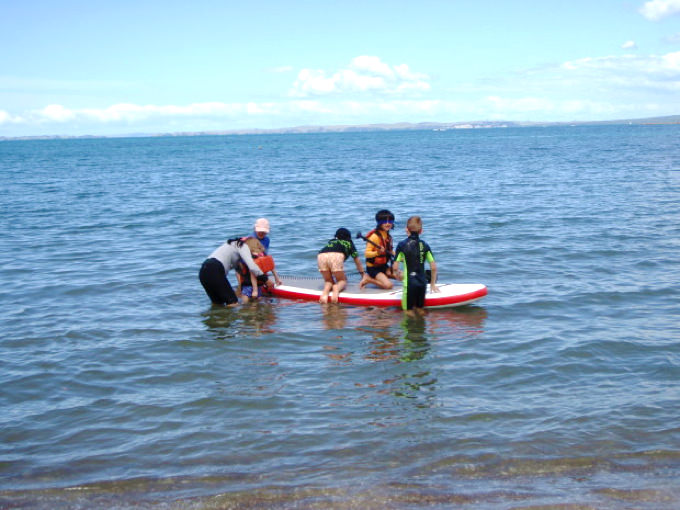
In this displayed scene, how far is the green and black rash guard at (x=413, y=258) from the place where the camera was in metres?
11.2

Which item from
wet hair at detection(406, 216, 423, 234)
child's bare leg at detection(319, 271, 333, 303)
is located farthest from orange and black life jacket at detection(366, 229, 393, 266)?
wet hair at detection(406, 216, 423, 234)

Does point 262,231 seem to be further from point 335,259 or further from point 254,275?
point 335,259

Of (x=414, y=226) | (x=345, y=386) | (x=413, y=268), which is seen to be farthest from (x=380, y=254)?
(x=345, y=386)

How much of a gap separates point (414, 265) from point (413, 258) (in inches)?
5.7

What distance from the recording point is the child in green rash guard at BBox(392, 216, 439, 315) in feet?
36.8

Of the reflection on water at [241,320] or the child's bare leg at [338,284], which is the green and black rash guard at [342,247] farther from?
the reflection on water at [241,320]

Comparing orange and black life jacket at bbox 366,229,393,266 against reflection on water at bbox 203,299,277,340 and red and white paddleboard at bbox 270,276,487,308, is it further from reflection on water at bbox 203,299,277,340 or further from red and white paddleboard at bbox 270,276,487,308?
reflection on water at bbox 203,299,277,340

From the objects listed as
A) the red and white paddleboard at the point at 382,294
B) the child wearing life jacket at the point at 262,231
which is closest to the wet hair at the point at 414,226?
the red and white paddleboard at the point at 382,294

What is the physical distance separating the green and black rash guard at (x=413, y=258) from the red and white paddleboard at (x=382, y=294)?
0.49 metres

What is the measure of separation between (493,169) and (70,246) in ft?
125

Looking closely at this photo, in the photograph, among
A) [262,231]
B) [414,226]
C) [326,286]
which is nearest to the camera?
[414,226]

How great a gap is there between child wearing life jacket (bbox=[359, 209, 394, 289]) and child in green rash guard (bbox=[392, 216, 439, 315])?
1.01m

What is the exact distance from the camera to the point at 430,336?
10375 mm

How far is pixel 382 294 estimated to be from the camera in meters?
12.1
